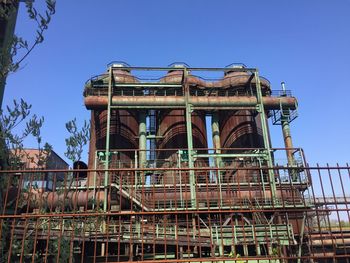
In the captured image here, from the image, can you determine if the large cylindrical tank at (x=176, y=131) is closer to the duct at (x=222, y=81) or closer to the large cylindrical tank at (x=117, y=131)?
the large cylindrical tank at (x=117, y=131)

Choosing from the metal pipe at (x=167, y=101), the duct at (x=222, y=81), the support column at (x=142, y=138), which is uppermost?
the duct at (x=222, y=81)

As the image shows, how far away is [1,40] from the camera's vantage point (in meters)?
5.48

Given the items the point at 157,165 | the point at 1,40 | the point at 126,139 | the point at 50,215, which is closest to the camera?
the point at 50,215

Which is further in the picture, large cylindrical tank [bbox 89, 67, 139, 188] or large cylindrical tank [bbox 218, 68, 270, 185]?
large cylindrical tank [bbox 218, 68, 270, 185]

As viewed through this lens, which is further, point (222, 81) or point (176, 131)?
point (222, 81)

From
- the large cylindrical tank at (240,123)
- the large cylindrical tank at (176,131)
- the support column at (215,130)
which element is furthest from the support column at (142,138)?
the large cylindrical tank at (240,123)

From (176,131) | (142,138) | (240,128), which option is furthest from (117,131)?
(240,128)

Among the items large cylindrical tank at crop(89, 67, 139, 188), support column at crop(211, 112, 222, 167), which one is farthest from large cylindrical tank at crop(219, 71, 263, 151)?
large cylindrical tank at crop(89, 67, 139, 188)

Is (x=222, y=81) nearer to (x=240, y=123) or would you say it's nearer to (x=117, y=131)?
(x=240, y=123)

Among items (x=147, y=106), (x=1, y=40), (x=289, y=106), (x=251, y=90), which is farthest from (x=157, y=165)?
(x=1, y=40)

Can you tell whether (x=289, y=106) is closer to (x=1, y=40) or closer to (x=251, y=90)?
(x=251, y=90)

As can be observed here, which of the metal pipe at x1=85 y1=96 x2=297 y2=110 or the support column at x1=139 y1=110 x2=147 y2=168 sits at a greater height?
the metal pipe at x1=85 y1=96 x2=297 y2=110

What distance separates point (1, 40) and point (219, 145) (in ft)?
50.3

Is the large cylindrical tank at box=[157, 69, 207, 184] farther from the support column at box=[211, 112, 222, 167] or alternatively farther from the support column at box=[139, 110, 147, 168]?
the support column at box=[139, 110, 147, 168]
